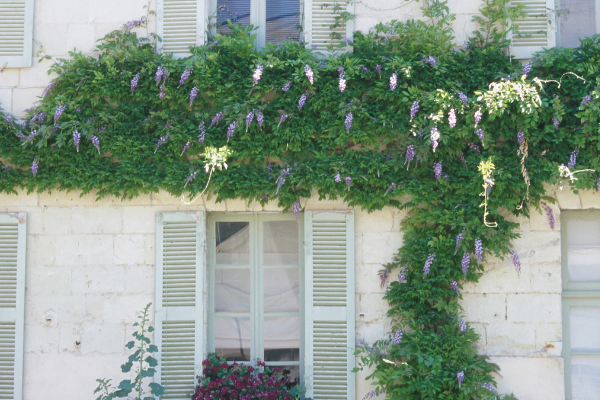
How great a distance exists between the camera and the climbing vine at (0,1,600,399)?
14.6ft

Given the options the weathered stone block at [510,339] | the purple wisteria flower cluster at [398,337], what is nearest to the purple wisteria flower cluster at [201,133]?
the purple wisteria flower cluster at [398,337]

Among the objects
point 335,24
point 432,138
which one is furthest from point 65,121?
point 432,138

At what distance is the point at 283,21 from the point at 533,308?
9.78ft

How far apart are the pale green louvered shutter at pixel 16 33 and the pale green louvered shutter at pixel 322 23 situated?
2233mm

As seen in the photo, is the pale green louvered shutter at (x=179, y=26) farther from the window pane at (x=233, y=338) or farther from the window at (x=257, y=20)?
the window pane at (x=233, y=338)

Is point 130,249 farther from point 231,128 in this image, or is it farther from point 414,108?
point 414,108

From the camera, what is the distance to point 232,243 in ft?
16.3

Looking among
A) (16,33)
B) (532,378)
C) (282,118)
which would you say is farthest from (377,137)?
(16,33)

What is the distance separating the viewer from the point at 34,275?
4816mm

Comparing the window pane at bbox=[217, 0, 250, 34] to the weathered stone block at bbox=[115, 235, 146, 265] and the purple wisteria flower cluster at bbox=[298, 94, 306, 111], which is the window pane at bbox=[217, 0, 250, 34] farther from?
the weathered stone block at bbox=[115, 235, 146, 265]

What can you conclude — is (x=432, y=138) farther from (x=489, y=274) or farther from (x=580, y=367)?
(x=580, y=367)

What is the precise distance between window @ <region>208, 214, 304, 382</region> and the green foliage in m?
0.53

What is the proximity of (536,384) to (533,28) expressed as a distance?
2704mm

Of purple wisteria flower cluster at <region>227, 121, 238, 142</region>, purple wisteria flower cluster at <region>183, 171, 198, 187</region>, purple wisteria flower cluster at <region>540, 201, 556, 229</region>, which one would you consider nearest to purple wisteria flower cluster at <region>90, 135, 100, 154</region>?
purple wisteria flower cluster at <region>183, 171, 198, 187</region>
